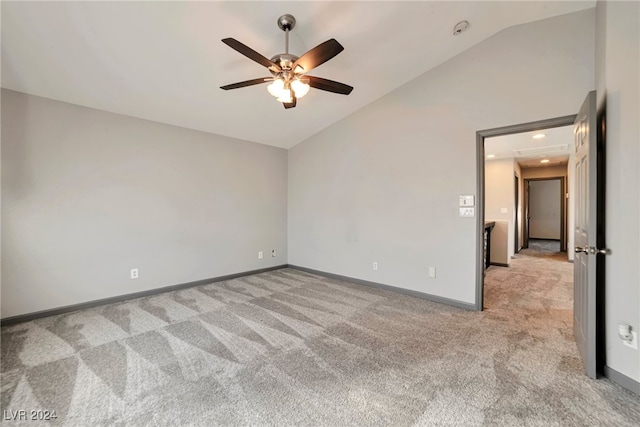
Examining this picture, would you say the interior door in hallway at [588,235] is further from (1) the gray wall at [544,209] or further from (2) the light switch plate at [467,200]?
(1) the gray wall at [544,209]

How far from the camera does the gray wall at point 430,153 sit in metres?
2.63

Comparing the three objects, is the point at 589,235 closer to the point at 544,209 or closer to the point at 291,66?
the point at 291,66

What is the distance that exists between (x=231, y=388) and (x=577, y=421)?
2.07 metres

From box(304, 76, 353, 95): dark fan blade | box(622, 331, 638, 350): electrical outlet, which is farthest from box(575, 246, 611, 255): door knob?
box(304, 76, 353, 95): dark fan blade

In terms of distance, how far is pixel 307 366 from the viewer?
1.99 metres

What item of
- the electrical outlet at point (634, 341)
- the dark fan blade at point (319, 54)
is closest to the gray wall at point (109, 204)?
the dark fan blade at point (319, 54)

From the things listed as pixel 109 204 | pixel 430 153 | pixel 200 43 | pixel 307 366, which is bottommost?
pixel 307 366

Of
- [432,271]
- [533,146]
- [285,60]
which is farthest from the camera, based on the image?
[533,146]

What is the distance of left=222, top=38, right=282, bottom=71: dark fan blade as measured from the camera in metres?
1.87

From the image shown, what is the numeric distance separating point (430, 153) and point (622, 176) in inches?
73.0

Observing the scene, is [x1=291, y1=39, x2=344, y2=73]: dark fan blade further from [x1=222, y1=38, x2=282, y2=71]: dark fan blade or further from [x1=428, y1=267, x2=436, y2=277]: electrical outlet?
[x1=428, y1=267, x2=436, y2=277]: electrical outlet

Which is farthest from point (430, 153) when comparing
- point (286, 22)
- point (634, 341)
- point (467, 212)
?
point (634, 341)

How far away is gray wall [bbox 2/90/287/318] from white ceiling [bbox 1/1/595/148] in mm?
360

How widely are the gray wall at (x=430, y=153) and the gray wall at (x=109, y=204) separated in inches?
62.6
